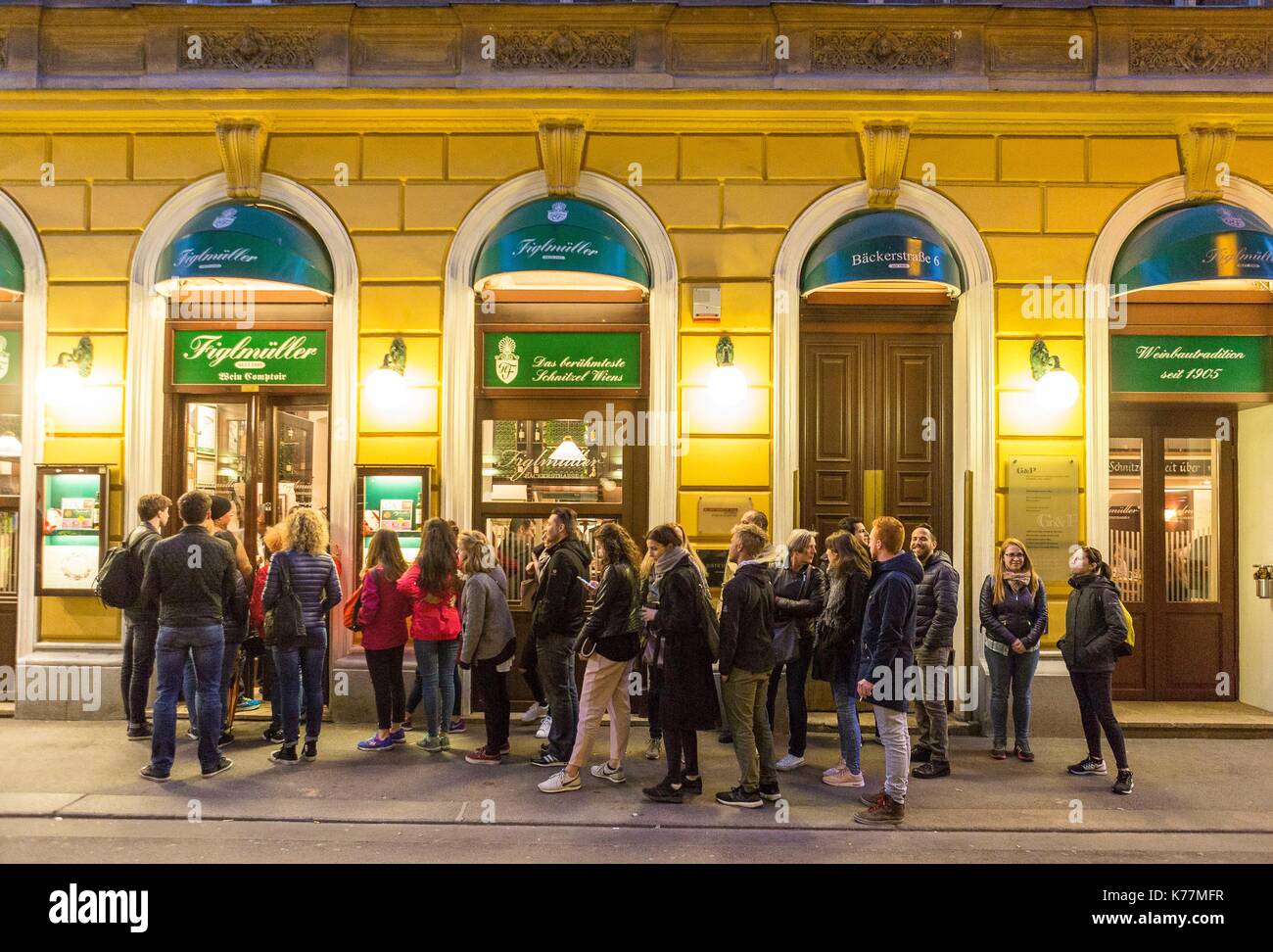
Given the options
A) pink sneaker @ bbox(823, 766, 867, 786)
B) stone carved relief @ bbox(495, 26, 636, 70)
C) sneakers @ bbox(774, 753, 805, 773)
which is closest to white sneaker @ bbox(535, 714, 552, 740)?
sneakers @ bbox(774, 753, 805, 773)

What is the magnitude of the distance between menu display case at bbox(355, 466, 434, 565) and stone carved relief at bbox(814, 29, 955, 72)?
5440 mm

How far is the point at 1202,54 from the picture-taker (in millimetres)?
8766

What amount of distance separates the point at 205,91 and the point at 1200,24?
9.37 metres

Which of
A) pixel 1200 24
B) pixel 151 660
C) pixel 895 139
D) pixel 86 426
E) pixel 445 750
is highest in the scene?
pixel 1200 24

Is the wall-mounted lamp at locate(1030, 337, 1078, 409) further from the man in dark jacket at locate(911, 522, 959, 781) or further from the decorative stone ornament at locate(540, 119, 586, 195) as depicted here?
the decorative stone ornament at locate(540, 119, 586, 195)

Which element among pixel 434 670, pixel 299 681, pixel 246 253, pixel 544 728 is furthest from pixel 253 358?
pixel 544 728

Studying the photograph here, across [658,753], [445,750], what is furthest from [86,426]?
[658,753]

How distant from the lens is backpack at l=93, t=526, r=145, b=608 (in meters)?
7.57

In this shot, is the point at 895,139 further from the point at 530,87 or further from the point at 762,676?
the point at 762,676

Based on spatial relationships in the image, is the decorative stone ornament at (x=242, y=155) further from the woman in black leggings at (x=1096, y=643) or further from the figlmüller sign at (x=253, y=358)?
the woman in black leggings at (x=1096, y=643)

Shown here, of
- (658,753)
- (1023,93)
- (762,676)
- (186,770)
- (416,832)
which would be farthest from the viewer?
(1023,93)

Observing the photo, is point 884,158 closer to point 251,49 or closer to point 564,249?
point 564,249

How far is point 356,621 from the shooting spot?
24.9 feet

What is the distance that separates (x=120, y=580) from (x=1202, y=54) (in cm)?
1076
